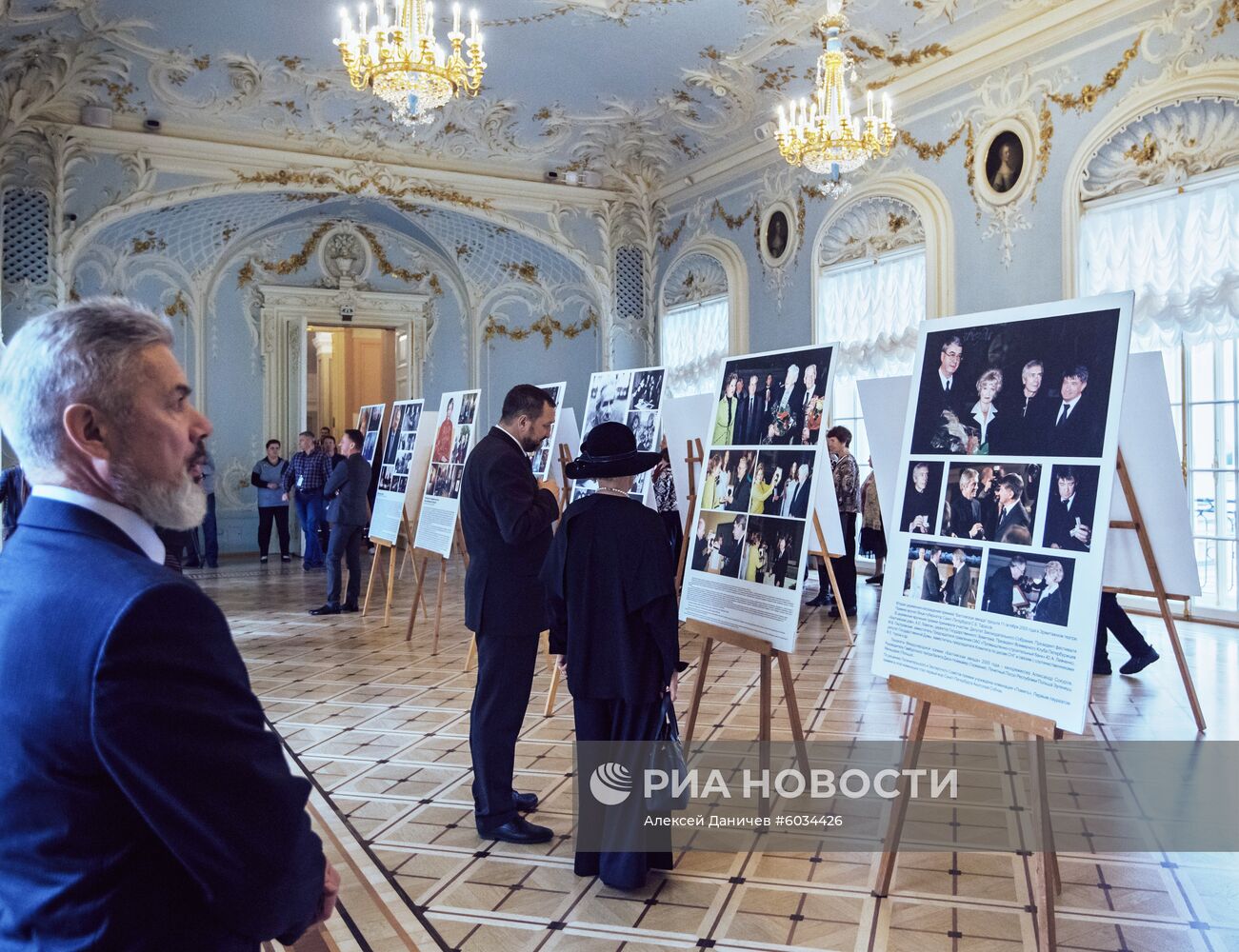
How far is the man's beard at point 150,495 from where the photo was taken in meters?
1.25

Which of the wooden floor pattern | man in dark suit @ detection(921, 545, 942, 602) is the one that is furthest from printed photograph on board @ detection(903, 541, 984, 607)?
the wooden floor pattern

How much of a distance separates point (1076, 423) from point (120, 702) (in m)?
2.42

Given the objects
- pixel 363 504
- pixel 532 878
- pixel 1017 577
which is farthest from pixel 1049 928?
pixel 363 504

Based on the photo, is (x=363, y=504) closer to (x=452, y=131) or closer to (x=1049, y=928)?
(x=452, y=131)

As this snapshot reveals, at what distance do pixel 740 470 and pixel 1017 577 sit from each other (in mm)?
1475

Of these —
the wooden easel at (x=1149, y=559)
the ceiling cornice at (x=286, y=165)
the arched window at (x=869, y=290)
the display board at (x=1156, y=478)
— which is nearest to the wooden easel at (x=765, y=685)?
the display board at (x=1156, y=478)

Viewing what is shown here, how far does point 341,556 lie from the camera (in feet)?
27.8

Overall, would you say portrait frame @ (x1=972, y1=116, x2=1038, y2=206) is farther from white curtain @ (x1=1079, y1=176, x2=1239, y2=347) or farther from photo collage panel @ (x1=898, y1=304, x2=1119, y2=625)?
photo collage panel @ (x1=898, y1=304, x2=1119, y2=625)

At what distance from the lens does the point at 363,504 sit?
8.23 meters

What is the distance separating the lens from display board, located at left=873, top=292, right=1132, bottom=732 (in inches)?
99.5

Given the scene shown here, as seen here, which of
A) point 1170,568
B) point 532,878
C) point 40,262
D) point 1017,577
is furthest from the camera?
point 40,262

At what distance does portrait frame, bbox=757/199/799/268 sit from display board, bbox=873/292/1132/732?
787 cm

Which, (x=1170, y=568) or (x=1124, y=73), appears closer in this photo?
(x=1170, y=568)

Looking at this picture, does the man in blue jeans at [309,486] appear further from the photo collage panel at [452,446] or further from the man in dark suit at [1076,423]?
the man in dark suit at [1076,423]
